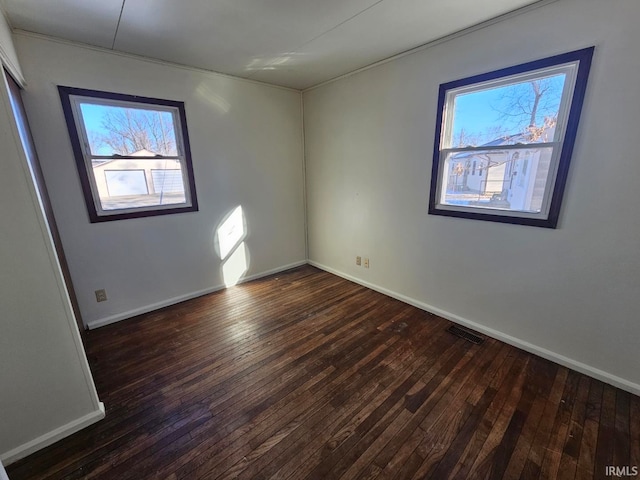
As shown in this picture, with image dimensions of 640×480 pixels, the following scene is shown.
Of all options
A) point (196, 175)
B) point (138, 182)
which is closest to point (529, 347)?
point (196, 175)

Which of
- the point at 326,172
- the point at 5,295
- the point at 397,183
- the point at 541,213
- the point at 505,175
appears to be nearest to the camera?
the point at 5,295

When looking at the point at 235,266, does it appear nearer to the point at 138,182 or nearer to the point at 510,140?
the point at 138,182

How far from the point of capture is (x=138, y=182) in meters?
2.64

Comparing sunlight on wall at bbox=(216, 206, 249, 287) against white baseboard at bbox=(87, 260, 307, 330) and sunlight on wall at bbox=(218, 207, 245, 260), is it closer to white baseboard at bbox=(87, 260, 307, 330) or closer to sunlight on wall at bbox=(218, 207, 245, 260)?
sunlight on wall at bbox=(218, 207, 245, 260)

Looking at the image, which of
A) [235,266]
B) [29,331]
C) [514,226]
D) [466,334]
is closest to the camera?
[29,331]

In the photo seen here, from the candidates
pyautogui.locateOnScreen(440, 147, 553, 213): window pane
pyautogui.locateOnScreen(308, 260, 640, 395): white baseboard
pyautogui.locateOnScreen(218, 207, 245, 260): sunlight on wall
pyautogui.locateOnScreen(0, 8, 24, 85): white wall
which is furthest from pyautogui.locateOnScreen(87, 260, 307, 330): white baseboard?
pyautogui.locateOnScreen(440, 147, 553, 213): window pane

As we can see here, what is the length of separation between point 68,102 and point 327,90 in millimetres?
2557

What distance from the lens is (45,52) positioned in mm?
2062

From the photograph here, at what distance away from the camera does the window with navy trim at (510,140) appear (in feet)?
5.84

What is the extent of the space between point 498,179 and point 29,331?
321 cm

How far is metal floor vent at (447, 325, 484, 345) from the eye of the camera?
7.49 ft

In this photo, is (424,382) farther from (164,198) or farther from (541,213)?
(164,198)

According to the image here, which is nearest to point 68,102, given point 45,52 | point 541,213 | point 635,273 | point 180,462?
point 45,52

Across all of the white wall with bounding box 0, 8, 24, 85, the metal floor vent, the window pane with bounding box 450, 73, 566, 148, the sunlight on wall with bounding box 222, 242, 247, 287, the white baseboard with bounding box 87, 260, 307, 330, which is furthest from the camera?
the sunlight on wall with bounding box 222, 242, 247, 287
